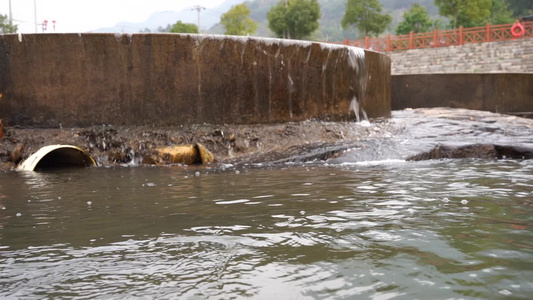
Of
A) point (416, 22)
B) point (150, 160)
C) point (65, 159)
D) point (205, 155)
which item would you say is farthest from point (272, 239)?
point (416, 22)

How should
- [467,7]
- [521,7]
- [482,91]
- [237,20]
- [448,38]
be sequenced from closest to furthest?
1. [482,91]
2. [448,38]
3. [467,7]
4. [237,20]
5. [521,7]

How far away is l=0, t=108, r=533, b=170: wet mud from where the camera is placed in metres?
6.99

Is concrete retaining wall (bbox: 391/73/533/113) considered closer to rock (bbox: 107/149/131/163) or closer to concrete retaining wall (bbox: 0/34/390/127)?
concrete retaining wall (bbox: 0/34/390/127)

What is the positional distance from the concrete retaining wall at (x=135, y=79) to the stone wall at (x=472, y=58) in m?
24.9

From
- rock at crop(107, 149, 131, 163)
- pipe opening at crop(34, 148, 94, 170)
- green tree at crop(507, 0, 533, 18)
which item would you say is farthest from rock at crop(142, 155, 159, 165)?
green tree at crop(507, 0, 533, 18)

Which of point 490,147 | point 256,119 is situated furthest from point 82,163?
point 490,147

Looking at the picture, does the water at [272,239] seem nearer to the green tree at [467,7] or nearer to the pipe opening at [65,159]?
the pipe opening at [65,159]

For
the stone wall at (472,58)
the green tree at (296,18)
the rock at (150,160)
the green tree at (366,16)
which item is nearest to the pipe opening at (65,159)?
the rock at (150,160)

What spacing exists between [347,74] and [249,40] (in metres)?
2.00

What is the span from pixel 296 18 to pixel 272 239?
Result: 4849 cm

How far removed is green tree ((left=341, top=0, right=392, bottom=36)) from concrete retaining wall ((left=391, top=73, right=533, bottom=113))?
37390 millimetres

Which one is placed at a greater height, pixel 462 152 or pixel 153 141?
pixel 153 141

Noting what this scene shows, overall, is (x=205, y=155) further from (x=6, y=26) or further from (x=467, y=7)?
(x=6, y=26)

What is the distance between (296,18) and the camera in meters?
49.5
